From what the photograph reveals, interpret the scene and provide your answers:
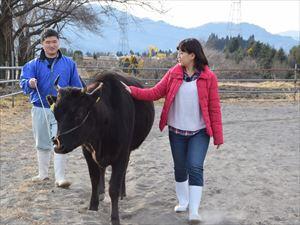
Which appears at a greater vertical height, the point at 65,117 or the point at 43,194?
the point at 65,117

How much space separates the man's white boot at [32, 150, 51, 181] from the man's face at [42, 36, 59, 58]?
47.7 inches

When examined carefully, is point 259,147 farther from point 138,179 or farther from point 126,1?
point 126,1

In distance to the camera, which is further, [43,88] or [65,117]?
[43,88]

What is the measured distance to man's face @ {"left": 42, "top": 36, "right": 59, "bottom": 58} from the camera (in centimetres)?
525

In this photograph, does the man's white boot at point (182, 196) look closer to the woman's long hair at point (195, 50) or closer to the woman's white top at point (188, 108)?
the woman's white top at point (188, 108)

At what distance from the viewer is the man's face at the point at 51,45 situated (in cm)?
525

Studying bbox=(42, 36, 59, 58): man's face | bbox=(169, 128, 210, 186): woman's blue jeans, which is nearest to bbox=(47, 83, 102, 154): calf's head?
bbox=(169, 128, 210, 186): woman's blue jeans

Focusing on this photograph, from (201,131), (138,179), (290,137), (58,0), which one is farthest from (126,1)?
(201,131)

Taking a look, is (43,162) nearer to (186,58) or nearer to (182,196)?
(182,196)

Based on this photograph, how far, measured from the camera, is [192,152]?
15.2ft

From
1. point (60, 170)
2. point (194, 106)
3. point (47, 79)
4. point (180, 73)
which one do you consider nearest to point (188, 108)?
point (194, 106)

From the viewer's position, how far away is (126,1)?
69.9 ft

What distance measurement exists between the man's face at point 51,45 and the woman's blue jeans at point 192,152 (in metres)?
1.67

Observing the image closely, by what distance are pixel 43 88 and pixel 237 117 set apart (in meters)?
9.18
